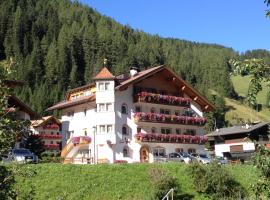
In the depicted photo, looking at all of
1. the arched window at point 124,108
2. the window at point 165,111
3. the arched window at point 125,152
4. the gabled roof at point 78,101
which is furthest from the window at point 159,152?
the gabled roof at point 78,101

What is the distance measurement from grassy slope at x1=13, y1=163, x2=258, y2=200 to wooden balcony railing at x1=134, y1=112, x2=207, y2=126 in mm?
12938

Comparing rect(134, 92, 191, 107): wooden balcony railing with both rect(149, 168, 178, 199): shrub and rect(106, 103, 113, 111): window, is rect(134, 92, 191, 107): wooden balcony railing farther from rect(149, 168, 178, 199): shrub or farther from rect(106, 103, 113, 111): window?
rect(149, 168, 178, 199): shrub

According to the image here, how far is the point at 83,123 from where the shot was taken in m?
61.2

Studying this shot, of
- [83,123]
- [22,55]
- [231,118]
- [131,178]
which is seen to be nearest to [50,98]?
[22,55]

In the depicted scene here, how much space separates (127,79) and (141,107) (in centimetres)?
382

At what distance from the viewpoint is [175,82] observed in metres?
63.9

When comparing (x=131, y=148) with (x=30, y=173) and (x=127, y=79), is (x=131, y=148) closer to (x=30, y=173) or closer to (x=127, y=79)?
(x=127, y=79)

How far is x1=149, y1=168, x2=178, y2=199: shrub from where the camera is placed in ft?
128

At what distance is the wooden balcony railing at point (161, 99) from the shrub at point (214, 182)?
54.9 feet

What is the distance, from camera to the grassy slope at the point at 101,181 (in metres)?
38.3

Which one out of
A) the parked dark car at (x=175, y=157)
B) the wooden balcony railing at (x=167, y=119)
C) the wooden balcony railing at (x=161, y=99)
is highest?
the wooden balcony railing at (x=161, y=99)

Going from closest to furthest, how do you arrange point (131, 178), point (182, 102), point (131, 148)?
1. point (131, 178)
2. point (131, 148)
3. point (182, 102)

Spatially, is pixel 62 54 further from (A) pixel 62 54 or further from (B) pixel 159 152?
(B) pixel 159 152

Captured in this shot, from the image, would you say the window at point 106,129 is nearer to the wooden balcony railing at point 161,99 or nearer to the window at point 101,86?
the window at point 101,86
